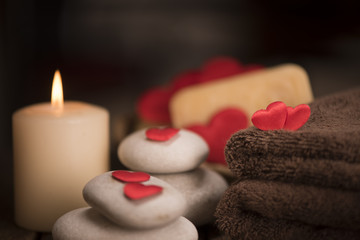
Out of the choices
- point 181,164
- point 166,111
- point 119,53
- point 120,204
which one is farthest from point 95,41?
point 120,204

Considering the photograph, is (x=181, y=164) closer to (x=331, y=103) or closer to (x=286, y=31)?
(x=331, y=103)

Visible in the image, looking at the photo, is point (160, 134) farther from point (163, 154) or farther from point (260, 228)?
point (260, 228)

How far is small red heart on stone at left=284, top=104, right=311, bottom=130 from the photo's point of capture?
1.59ft

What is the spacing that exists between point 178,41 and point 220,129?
633 millimetres

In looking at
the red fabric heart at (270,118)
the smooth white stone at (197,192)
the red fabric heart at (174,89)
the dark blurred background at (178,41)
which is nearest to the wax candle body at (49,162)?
the smooth white stone at (197,192)

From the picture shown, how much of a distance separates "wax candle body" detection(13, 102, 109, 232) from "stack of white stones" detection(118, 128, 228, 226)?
54 millimetres

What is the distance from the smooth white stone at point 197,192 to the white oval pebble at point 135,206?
100mm

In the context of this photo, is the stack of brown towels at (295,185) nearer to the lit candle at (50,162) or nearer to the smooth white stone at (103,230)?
the smooth white stone at (103,230)

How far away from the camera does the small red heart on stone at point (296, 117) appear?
1.59 feet

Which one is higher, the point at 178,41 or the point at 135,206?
the point at 178,41

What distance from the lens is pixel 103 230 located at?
438 mm

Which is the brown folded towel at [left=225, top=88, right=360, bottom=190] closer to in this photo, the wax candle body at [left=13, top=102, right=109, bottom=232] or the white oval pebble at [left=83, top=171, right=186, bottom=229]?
the white oval pebble at [left=83, top=171, right=186, bottom=229]

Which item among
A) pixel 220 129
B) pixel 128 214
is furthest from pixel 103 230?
pixel 220 129

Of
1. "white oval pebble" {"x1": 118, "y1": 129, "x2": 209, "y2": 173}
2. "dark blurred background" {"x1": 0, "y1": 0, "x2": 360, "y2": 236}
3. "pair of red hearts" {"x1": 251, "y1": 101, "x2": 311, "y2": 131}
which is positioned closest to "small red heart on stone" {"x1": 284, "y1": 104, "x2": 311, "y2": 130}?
"pair of red hearts" {"x1": 251, "y1": 101, "x2": 311, "y2": 131}
